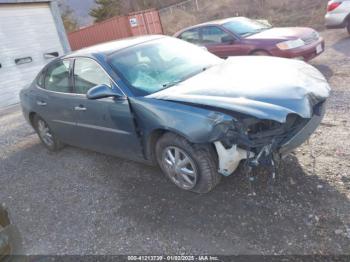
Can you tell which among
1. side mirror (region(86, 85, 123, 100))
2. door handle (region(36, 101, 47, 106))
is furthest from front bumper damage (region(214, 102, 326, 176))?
door handle (region(36, 101, 47, 106))

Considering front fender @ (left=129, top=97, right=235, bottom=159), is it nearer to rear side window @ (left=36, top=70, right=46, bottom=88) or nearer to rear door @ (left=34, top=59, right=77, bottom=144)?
rear door @ (left=34, top=59, right=77, bottom=144)

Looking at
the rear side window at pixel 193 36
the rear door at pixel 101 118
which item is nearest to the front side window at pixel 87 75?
the rear door at pixel 101 118

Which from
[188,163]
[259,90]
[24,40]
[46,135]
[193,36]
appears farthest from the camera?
[24,40]

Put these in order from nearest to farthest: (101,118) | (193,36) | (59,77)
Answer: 1. (101,118)
2. (59,77)
3. (193,36)

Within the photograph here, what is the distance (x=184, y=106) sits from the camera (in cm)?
301

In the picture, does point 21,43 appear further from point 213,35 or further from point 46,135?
point 46,135

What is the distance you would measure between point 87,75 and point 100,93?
76cm

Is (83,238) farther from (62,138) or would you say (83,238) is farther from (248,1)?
(248,1)

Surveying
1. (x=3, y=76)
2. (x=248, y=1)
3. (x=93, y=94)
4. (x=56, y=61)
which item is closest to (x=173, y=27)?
(x=248, y=1)

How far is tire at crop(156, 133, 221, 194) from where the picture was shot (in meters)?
3.04

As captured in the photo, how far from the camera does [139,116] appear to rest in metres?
3.36

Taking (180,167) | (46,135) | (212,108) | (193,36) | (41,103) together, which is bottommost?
(180,167)

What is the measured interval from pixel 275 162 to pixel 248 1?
63.0 ft

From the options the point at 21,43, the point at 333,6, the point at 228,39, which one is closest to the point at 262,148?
the point at 228,39
